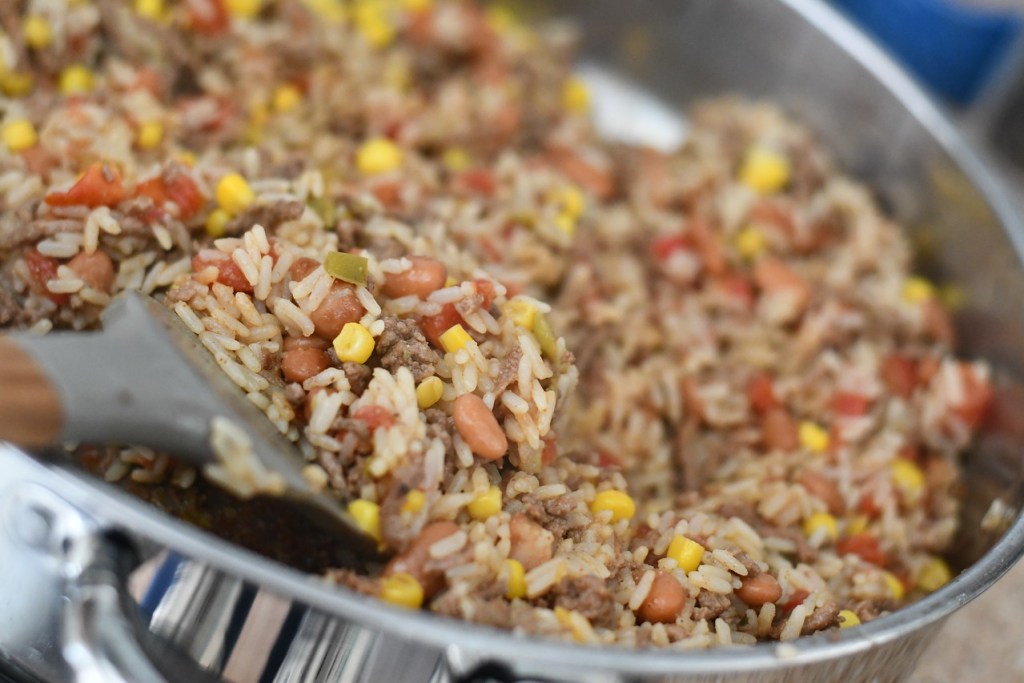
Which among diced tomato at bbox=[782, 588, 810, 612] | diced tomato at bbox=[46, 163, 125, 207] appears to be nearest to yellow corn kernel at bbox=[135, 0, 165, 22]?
diced tomato at bbox=[46, 163, 125, 207]

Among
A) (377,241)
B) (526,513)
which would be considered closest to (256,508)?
(526,513)

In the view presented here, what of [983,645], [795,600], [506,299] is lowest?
[983,645]

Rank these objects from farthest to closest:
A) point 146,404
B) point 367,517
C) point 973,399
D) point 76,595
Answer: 1. point 973,399
2. point 367,517
3. point 146,404
4. point 76,595

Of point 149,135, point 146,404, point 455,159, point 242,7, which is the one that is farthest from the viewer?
point 455,159

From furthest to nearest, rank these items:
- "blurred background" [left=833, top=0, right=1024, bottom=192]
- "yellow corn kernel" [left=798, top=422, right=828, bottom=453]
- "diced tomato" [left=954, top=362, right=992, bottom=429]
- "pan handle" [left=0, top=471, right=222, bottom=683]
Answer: "blurred background" [left=833, top=0, right=1024, bottom=192] < "diced tomato" [left=954, top=362, right=992, bottom=429] < "yellow corn kernel" [left=798, top=422, right=828, bottom=453] < "pan handle" [left=0, top=471, right=222, bottom=683]

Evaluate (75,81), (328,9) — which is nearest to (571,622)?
(75,81)

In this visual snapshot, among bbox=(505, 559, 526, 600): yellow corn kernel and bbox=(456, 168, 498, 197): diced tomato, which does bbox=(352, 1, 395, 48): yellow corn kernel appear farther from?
bbox=(505, 559, 526, 600): yellow corn kernel

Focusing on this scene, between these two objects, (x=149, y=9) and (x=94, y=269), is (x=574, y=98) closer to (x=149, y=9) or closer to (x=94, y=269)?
(x=149, y=9)

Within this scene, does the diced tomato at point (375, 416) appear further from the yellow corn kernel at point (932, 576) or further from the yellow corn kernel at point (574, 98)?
the yellow corn kernel at point (574, 98)
